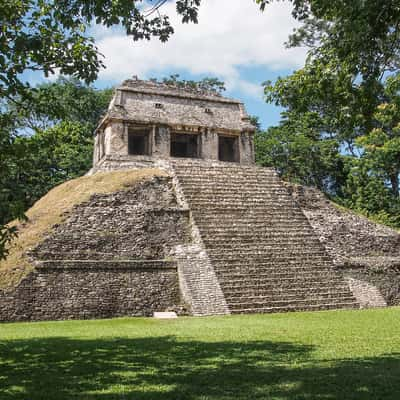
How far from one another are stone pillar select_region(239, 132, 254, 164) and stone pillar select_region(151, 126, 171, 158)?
3059 millimetres

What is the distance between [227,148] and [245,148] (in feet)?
4.29

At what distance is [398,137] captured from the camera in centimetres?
2519

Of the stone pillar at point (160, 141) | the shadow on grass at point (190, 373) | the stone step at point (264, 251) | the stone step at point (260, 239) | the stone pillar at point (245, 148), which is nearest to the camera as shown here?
the shadow on grass at point (190, 373)

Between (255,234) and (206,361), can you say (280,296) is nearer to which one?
(255,234)

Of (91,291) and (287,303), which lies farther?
(287,303)

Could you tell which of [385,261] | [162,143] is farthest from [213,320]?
[162,143]

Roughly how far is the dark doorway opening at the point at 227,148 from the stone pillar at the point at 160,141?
110 inches

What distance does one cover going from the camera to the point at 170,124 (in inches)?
741

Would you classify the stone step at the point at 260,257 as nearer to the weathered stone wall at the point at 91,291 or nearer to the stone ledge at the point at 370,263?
the stone ledge at the point at 370,263

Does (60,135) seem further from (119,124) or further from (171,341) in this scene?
(119,124)

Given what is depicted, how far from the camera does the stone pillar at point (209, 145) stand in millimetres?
19250

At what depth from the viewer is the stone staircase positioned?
38.9 ft

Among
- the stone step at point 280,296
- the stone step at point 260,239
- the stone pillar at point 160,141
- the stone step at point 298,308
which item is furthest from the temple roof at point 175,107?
the stone step at point 298,308

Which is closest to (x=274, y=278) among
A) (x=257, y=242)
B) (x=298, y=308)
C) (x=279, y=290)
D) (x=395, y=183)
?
(x=279, y=290)
